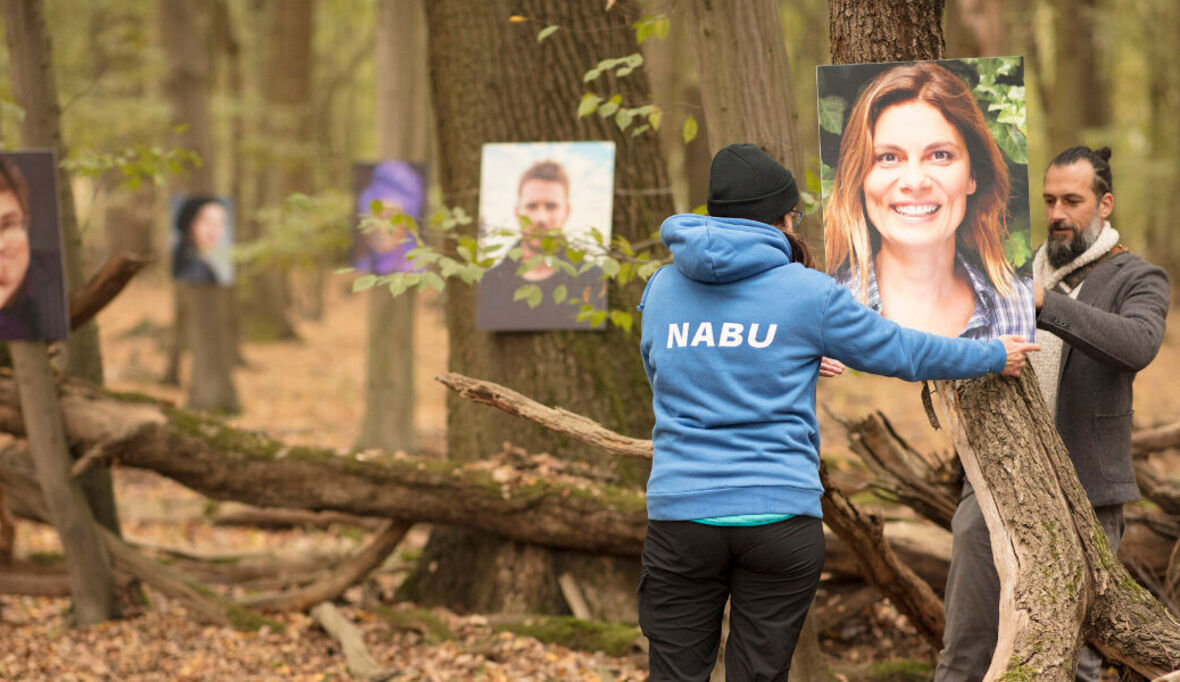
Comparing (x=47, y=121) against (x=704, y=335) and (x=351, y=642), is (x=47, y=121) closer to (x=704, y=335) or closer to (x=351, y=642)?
(x=351, y=642)

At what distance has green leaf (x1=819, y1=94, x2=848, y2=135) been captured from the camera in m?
3.11

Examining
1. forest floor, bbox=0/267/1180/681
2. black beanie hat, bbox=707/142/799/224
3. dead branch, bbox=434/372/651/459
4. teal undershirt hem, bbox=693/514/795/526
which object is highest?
black beanie hat, bbox=707/142/799/224

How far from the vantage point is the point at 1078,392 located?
343 cm

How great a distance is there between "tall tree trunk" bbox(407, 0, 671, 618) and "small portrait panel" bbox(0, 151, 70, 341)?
1983mm

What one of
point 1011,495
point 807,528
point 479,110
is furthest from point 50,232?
point 1011,495

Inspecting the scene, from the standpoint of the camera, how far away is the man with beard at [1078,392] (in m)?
3.38

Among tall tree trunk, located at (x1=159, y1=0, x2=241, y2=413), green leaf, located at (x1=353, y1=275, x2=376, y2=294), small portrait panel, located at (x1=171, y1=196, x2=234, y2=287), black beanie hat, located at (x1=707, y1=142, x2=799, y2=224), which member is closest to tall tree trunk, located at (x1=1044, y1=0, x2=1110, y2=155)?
small portrait panel, located at (x1=171, y1=196, x2=234, y2=287)

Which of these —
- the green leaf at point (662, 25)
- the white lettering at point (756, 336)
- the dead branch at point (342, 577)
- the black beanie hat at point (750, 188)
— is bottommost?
the dead branch at point (342, 577)

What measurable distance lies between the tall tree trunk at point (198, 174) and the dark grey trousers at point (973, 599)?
9456 millimetres

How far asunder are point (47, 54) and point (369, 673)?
11.9 ft

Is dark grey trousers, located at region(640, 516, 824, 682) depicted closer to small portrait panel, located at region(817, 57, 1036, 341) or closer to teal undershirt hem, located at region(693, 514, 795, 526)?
teal undershirt hem, located at region(693, 514, 795, 526)

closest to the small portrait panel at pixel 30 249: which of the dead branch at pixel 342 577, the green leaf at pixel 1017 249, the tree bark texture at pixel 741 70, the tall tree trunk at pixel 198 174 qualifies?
the dead branch at pixel 342 577

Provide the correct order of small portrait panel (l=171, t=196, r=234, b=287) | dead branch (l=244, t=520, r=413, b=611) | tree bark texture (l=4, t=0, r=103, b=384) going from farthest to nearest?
1. small portrait panel (l=171, t=196, r=234, b=287)
2. dead branch (l=244, t=520, r=413, b=611)
3. tree bark texture (l=4, t=0, r=103, b=384)

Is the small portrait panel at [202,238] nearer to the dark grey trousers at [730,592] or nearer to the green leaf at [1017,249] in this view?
the dark grey trousers at [730,592]
